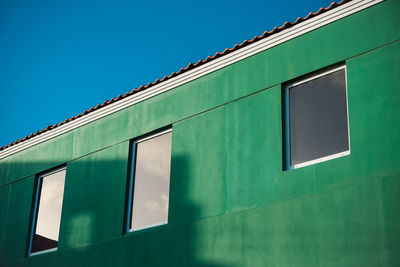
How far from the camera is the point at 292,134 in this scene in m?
11.5

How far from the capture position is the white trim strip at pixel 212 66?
11336 mm

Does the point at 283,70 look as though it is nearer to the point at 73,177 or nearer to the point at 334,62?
the point at 334,62

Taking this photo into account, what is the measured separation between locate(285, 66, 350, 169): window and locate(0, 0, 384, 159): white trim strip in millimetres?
938

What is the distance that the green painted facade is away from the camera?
9930 millimetres

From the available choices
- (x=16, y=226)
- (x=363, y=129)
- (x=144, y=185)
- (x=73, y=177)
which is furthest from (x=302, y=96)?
(x=16, y=226)

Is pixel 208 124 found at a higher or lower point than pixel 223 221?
higher

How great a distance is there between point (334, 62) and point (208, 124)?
2.81 metres

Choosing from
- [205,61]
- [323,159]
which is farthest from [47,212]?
[323,159]

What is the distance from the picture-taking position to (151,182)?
531 inches

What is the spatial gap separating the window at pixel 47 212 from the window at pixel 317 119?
20.5 ft

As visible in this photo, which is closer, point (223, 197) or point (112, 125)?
point (223, 197)

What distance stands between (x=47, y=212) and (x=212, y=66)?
544 cm

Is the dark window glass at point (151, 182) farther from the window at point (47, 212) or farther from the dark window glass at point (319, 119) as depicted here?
the dark window glass at point (319, 119)

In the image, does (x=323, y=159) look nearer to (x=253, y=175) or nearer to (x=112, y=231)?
Result: (x=253, y=175)
